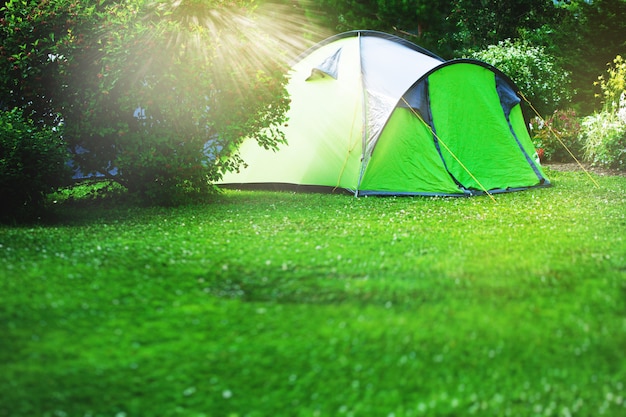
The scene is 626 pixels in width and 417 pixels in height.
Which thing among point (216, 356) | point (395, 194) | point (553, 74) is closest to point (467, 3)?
point (553, 74)

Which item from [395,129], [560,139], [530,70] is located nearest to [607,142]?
[560,139]

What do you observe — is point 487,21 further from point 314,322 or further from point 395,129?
point 314,322

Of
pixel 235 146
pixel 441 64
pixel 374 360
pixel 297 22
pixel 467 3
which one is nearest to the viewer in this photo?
pixel 374 360

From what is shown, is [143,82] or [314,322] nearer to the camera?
[314,322]

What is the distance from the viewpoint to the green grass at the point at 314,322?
11.6 feet

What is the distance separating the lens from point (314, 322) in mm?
4527

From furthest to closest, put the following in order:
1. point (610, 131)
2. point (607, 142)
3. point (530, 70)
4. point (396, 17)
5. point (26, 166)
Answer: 1. point (396, 17)
2. point (530, 70)
3. point (610, 131)
4. point (607, 142)
5. point (26, 166)

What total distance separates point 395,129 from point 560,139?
944 centimetres

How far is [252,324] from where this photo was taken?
4480 mm

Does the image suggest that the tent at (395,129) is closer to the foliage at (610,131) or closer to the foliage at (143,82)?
the foliage at (143,82)

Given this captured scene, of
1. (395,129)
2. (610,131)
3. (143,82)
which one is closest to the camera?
(143,82)

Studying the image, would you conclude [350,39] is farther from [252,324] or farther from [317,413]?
[317,413]

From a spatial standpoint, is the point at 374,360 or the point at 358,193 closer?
the point at 374,360

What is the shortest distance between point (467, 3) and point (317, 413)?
87.0 ft
